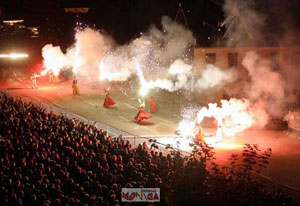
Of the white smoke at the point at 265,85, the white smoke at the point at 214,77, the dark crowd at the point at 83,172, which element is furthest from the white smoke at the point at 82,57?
the dark crowd at the point at 83,172

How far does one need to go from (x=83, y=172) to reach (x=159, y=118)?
41.2 feet

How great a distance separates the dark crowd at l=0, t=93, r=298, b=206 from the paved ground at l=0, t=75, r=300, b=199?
325cm

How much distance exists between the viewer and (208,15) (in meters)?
34.4

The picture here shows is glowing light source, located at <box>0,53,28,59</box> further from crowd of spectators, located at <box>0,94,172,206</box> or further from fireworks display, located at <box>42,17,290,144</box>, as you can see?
crowd of spectators, located at <box>0,94,172,206</box>

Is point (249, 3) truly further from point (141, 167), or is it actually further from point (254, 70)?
point (141, 167)

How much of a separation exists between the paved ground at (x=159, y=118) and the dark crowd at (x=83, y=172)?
10.7 ft

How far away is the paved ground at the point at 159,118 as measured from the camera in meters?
15.2

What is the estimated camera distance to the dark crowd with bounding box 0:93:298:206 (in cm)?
922

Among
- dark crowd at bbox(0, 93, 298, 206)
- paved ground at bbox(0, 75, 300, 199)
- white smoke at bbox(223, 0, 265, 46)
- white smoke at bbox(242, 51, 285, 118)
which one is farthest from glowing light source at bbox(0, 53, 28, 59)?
dark crowd at bbox(0, 93, 298, 206)

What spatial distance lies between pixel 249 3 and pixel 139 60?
29.1 feet

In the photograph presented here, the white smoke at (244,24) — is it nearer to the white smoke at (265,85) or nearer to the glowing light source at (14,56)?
the white smoke at (265,85)

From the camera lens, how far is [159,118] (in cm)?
2253

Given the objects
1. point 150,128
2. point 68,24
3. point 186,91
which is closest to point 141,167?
point 150,128

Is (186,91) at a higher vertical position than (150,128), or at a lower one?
higher
